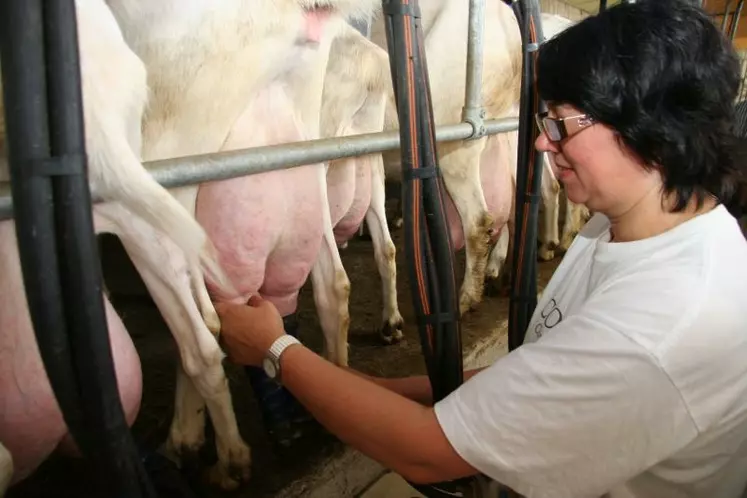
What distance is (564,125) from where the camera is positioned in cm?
84

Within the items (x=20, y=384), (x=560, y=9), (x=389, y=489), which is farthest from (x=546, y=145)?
(x=560, y=9)

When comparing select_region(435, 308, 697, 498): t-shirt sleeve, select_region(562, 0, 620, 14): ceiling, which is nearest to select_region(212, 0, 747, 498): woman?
select_region(435, 308, 697, 498): t-shirt sleeve

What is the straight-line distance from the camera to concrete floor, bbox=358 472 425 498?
154 cm

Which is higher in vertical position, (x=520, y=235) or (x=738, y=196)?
(x=738, y=196)

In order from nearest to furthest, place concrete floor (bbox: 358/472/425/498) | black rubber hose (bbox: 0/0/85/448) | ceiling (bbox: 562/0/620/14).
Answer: black rubber hose (bbox: 0/0/85/448) → concrete floor (bbox: 358/472/425/498) → ceiling (bbox: 562/0/620/14)

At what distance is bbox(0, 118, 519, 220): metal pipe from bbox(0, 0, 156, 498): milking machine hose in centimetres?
37

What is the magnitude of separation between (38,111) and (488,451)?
0.62 m

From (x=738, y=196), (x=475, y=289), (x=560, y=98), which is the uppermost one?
(x=560, y=98)

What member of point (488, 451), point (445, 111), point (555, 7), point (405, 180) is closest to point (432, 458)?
point (488, 451)

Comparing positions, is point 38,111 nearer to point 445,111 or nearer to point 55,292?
point 55,292

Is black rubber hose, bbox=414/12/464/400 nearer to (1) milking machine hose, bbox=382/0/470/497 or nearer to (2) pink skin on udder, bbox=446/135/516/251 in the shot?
(1) milking machine hose, bbox=382/0/470/497

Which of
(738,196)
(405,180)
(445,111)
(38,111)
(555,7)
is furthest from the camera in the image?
(555,7)

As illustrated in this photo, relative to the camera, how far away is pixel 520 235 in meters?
1.38

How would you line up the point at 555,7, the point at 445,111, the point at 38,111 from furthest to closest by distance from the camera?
1. the point at 555,7
2. the point at 445,111
3. the point at 38,111
